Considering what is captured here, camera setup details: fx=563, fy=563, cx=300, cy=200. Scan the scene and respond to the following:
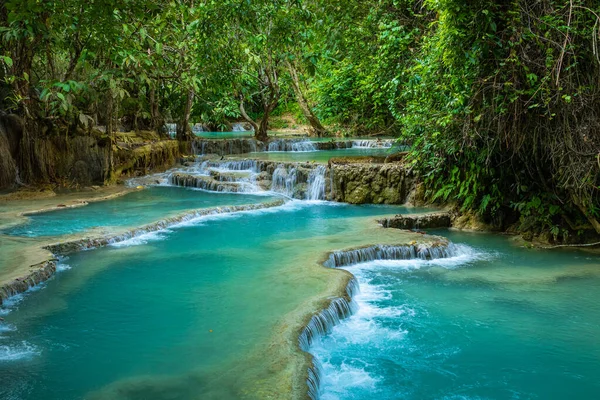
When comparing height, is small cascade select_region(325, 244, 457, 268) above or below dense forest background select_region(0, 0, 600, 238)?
below

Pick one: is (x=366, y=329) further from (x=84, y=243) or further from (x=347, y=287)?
(x=84, y=243)

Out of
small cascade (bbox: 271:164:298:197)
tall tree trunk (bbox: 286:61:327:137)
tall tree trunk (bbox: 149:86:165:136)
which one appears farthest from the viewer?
tall tree trunk (bbox: 286:61:327:137)

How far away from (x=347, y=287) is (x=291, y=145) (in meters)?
16.3

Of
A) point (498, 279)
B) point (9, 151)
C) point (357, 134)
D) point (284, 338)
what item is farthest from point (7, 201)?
point (357, 134)

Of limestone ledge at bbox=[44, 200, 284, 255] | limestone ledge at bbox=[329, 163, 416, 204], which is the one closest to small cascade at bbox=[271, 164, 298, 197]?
limestone ledge at bbox=[329, 163, 416, 204]

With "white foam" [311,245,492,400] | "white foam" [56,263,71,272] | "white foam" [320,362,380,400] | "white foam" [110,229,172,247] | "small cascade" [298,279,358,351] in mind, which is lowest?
"white foam" [320,362,380,400]

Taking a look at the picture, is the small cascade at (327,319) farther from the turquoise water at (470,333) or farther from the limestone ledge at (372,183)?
the limestone ledge at (372,183)

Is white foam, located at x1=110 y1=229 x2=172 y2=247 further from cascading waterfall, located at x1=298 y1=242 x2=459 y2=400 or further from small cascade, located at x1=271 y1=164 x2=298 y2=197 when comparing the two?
small cascade, located at x1=271 y1=164 x2=298 y2=197

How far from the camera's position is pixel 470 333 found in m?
6.38

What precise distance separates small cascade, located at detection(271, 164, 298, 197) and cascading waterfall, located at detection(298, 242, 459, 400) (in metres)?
6.48

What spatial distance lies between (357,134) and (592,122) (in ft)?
63.7

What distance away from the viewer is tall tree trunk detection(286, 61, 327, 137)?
26.1m

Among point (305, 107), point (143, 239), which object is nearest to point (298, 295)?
point (143, 239)

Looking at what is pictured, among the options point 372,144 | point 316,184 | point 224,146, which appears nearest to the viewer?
point 316,184
